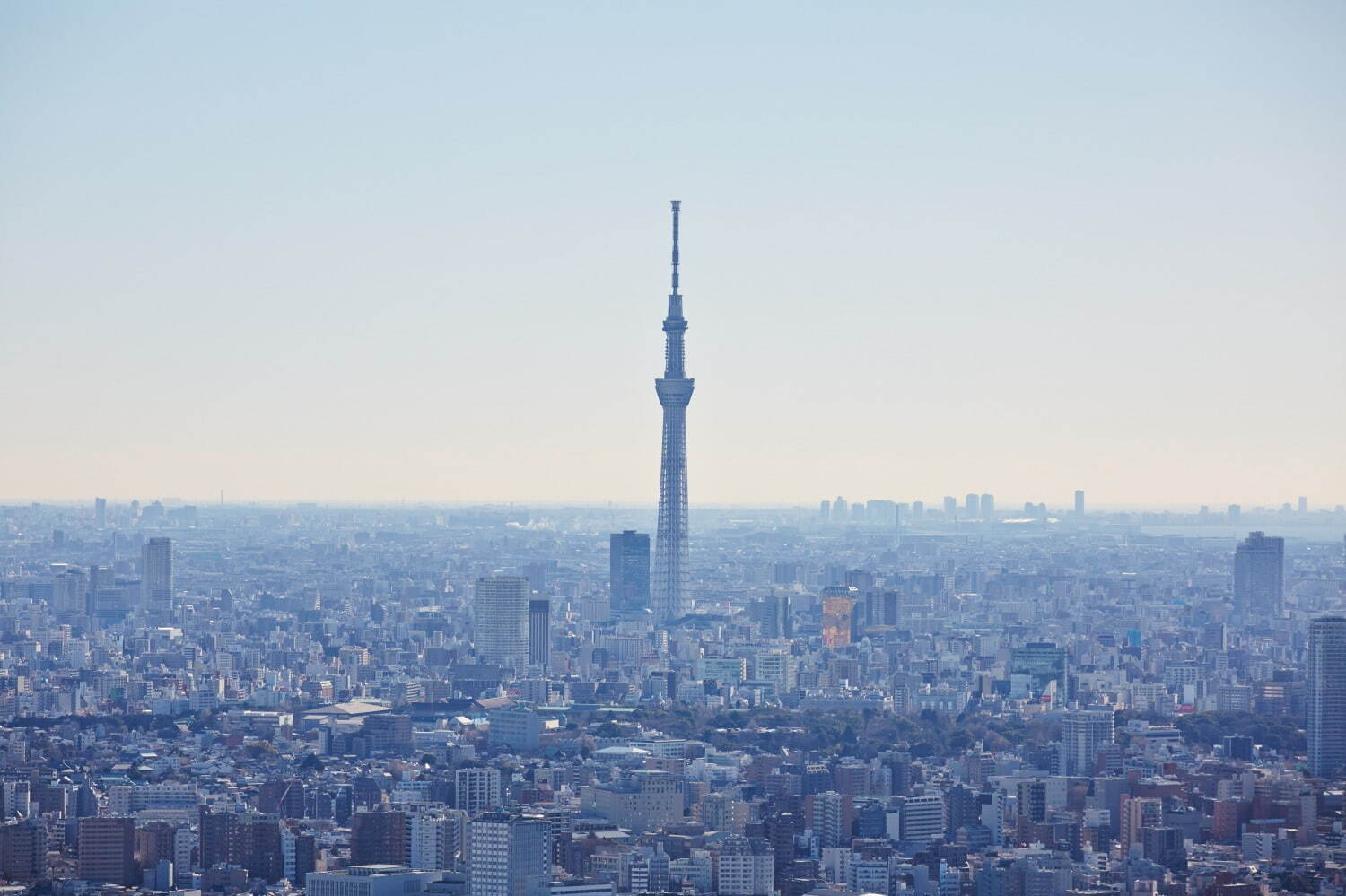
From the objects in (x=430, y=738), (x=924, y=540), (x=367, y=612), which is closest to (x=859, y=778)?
(x=430, y=738)

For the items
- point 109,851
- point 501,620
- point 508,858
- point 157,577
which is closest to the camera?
point 508,858

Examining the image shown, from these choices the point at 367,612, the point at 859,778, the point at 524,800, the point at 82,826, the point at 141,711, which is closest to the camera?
the point at 82,826

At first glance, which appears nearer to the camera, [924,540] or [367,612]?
[367,612]

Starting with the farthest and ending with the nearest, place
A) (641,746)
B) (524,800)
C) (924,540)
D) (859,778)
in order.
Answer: (924,540) → (641,746) → (859,778) → (524,800)

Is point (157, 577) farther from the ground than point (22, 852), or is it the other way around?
point (157, 577)

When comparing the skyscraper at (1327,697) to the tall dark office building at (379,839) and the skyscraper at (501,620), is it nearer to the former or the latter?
the tall dark office building at (379,839)

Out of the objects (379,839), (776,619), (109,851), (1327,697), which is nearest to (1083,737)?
(1327,697)

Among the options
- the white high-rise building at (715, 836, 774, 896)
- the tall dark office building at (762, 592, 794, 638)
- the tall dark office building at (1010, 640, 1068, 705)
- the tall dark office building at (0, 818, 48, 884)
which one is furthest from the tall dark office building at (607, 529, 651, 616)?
the tall dark office building at (0, 818, 48, 884)

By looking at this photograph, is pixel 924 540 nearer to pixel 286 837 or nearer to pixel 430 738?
pixel 430 738

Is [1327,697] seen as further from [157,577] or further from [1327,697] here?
[157,577]
